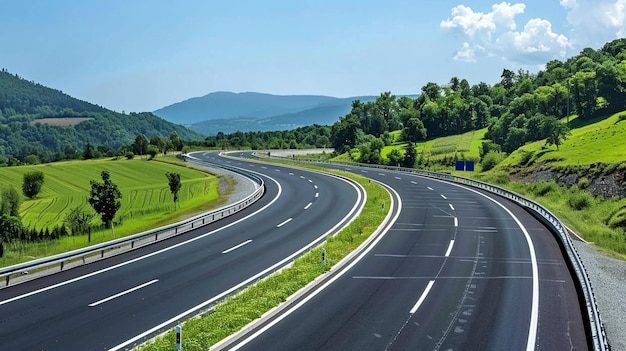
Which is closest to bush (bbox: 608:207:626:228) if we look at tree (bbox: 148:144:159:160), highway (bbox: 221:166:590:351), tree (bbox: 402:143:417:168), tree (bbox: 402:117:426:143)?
highway (bbox: 221:166:590:351)

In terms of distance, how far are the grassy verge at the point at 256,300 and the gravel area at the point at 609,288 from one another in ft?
30.2

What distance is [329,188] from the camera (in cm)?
5116

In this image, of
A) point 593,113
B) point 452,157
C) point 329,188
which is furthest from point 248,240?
point 593,113

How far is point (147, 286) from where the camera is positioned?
1836cm

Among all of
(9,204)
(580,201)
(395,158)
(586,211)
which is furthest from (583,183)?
(9,204)

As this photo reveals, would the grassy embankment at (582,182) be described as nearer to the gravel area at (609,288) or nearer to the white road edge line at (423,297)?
the gravel area at (609,288)

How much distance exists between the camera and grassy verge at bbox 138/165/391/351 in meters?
13.0

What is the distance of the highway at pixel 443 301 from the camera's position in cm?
1322

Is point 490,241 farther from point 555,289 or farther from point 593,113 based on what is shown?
point 593,113

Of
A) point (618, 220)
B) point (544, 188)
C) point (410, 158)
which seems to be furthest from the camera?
point (410, 158)

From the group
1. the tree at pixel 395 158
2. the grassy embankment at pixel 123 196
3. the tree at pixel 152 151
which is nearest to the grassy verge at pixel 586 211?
the grassy embankment at pixel 123 196

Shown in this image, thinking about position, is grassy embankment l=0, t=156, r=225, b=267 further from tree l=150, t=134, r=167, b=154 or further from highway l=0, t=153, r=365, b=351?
tree l=150, t=134, r=167, b=154

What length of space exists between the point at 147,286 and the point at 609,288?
638 inches

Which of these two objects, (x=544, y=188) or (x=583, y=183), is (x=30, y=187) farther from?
(x=583, y=183)
